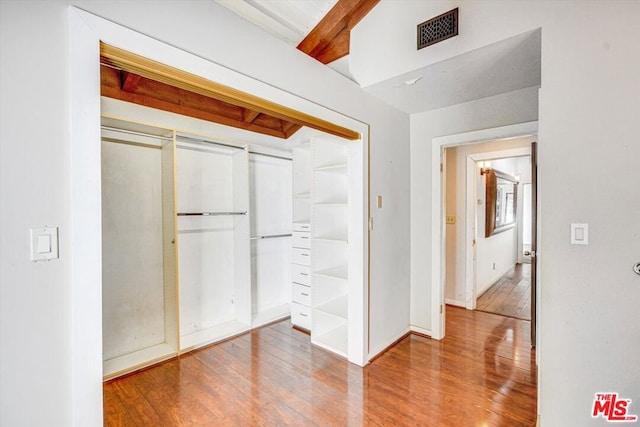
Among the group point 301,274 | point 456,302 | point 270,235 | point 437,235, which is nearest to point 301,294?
point 301,274

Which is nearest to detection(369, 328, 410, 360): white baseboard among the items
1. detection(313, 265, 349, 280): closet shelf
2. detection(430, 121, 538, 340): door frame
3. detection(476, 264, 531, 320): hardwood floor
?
detection(430, 121, 538, 340): door frame

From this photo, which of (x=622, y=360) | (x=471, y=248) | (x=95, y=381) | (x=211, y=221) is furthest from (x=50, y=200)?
(x=471, y=248)

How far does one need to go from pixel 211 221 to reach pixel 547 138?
3002 mm

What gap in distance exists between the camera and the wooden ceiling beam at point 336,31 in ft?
6.99

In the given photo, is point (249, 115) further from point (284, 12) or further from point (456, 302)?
point (456, 302)

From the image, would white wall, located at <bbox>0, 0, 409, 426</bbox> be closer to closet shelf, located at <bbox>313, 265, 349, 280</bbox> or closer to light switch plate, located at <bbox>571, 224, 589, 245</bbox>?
closet shelf, located at <bbox>313, 265, 349, 280</bbox>

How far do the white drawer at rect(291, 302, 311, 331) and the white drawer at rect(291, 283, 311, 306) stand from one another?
2.1 inches

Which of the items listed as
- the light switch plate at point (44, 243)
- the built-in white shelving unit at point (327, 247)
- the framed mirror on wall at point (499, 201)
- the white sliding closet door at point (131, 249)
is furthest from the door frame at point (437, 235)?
the light switch plate at point (44, 243)

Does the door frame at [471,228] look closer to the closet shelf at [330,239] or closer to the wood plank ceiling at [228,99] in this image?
the closet shelf at [330,239]

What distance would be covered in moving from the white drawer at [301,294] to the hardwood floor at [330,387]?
0.42 m

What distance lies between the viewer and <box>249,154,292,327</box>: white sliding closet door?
12.0ft

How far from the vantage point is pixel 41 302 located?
1.00m

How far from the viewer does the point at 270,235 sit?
380 cm

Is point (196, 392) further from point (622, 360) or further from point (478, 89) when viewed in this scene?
point (478, 89)
